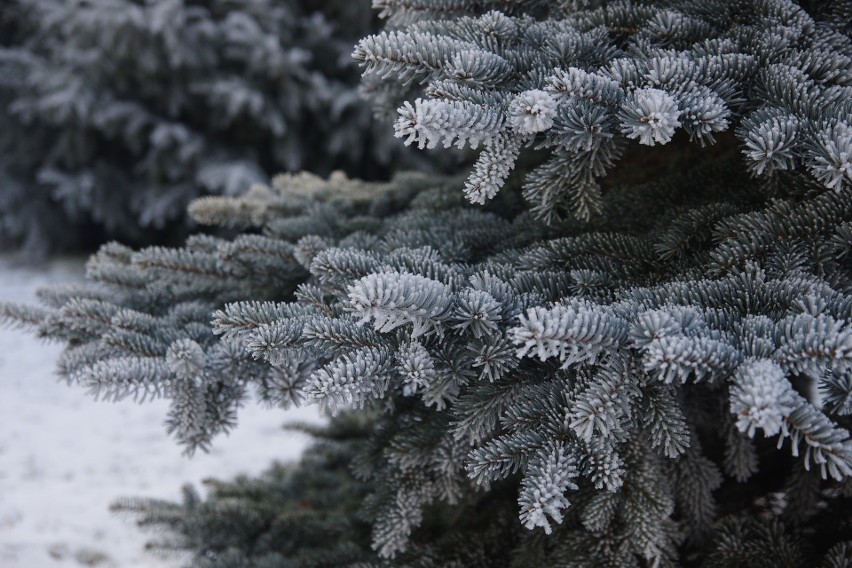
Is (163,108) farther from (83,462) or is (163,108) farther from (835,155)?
(835,155)

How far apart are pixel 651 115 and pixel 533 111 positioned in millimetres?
146

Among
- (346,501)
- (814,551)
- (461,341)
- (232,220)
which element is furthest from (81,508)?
(814,551)

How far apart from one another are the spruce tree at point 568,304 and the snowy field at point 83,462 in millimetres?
1179

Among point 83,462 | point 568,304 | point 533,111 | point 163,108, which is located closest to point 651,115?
point 533,111

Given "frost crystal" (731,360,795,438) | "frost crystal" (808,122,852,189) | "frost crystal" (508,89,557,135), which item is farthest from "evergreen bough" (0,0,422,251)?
"frost crystal" (731,360,795,438)

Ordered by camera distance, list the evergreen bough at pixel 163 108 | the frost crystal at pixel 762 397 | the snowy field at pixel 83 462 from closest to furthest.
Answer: the frost crystal at pixel 762 397 → the snowy field at pixel 83 462 → the evergreen bough at pixel 163 108

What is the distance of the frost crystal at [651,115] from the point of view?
2.71 ft

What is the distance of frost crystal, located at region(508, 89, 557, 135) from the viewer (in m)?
0.83

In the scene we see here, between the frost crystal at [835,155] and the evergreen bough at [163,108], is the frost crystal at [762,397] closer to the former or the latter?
the frost crystal at [835,155]

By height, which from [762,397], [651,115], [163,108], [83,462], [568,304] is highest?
[163,108]

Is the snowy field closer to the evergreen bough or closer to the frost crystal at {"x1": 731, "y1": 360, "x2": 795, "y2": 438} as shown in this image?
the evergreen bough

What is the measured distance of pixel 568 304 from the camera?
95 centimetres

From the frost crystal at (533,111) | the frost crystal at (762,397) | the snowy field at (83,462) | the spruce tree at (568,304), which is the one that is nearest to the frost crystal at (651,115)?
the spruce tree at (568,304)

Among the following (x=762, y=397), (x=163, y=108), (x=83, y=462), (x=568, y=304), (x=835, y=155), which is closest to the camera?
(x=762, y=397)
